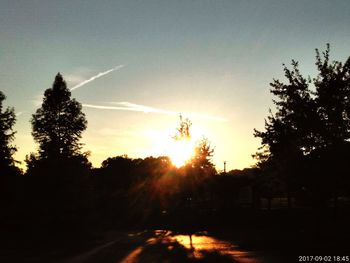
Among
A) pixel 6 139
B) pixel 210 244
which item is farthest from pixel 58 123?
pixel 210 244

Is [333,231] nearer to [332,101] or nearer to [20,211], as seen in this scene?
[332,101]

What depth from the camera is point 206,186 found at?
147 ft

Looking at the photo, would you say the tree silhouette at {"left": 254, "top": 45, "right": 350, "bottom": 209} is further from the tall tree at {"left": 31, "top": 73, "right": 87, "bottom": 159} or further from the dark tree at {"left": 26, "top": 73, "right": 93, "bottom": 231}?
the tall tree at {"left": 31, "top": 73, "right": 87, "bottom": 159}

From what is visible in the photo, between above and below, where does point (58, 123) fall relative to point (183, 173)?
above

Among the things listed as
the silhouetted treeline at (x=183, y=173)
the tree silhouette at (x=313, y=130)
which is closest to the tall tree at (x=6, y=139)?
the silhouetted treeline at (x=183, y=173)

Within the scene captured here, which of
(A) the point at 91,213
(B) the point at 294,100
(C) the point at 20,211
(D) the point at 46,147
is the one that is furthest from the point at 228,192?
(B) the point at 294,100

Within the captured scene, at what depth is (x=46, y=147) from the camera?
159ft

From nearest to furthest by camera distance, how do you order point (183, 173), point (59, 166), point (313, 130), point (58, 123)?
point (313, 130) < point (183, 173) < point (59, 166) < point (58, 123)

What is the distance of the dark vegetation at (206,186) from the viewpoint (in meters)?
23.8

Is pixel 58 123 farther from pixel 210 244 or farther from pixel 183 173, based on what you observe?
pixel 210 244

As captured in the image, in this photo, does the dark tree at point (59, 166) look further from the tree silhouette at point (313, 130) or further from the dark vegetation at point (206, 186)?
the tree silhouette at point (313, 130)

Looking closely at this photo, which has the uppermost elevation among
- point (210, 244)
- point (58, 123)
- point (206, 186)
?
point (58, 123)

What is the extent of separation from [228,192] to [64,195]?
22641mm

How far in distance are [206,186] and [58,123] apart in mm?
18549
